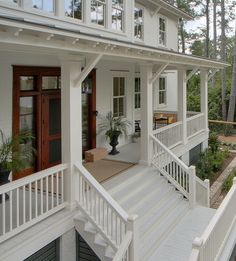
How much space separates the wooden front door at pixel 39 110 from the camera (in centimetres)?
793

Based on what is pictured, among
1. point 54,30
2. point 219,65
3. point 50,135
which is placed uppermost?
point 219,65

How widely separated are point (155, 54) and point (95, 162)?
3.42 m

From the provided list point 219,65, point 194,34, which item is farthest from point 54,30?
point 194,34

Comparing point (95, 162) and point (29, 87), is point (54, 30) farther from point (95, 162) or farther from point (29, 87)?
point (95, 162)

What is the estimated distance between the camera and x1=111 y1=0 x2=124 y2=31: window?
37.4ft

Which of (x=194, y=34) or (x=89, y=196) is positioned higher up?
(x=194, y=34)

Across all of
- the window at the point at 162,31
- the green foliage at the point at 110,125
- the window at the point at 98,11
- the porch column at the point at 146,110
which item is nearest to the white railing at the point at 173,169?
the porch column at the point at 146,110

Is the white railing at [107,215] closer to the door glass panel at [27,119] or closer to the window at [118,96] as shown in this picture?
the door glass panel at [27,119]

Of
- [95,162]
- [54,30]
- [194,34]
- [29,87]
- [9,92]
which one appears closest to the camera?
[54,30]

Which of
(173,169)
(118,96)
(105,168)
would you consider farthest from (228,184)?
(105,168)

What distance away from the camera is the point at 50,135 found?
899cm

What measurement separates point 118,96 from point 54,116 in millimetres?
3905

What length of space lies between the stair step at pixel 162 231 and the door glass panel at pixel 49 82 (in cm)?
428

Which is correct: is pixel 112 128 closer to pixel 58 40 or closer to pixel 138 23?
pixel 138 23
